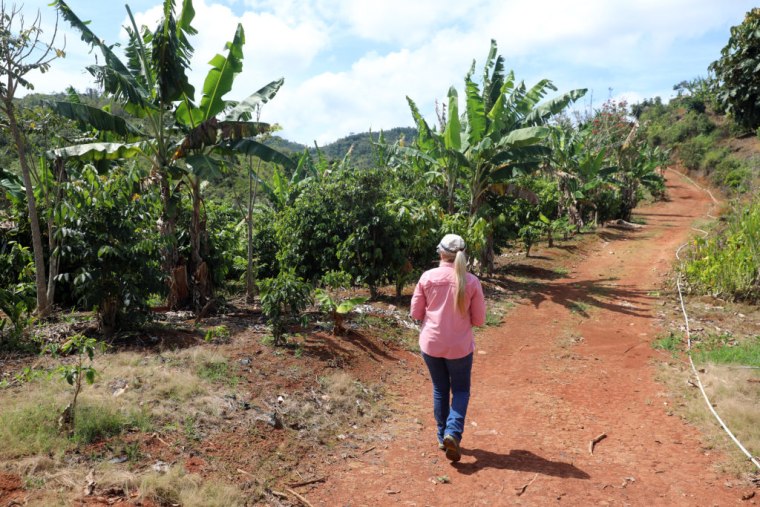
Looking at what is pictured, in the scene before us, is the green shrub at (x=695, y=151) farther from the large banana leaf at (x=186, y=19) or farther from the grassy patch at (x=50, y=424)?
the grassy patch at (x=50, y=424)

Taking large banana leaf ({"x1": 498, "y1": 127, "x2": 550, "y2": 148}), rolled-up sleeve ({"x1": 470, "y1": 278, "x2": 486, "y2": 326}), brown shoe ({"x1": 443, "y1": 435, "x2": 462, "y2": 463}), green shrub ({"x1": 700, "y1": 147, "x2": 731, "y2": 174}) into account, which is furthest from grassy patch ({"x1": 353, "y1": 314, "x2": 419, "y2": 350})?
green shrub ({"x1": 700, "y1": 147, "x2": 731, "y2": 174})

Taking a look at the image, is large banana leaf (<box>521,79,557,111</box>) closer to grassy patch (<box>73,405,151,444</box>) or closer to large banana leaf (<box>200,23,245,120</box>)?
large banana leaf (<box>200,23,245,120</box>)

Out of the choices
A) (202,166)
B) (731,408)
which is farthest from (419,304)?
(202,166)

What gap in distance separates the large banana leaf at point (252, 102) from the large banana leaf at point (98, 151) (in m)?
1.73

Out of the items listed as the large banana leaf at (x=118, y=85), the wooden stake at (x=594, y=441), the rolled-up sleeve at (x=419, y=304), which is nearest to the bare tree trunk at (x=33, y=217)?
the large banana leaf at (x=118, y=85)

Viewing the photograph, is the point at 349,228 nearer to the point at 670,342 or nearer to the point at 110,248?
the point at 110,248

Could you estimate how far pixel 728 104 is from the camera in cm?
1029

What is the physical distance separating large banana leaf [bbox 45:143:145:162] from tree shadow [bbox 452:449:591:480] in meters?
6.44

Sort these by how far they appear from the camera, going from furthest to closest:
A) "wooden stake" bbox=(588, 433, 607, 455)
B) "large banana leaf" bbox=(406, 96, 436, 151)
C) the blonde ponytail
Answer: "large banana leaf" bbox=(406, 96, 436, 151), "wooden stake" bbox=(588, 433, 607, 455), the blonde ponytail

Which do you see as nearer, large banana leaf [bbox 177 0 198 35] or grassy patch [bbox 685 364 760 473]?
grassy patch [bbox 685 364 760 473]

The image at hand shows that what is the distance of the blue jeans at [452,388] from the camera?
4.15 meters

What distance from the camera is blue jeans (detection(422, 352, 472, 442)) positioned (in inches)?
163

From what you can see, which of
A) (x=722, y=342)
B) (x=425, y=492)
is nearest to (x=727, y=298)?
(x=722, y=342)

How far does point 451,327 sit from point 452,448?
95cm
